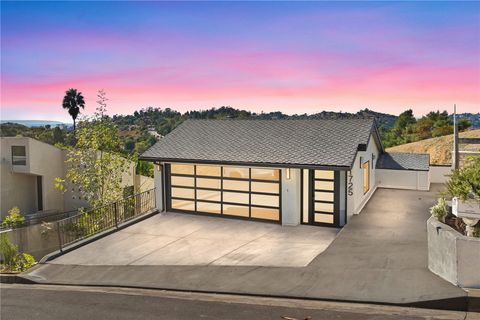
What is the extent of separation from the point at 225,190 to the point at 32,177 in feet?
73.4

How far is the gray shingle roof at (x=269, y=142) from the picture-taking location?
1548 cm

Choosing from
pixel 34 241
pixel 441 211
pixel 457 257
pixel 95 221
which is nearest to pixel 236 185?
pixel 95 221

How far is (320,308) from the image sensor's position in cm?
813

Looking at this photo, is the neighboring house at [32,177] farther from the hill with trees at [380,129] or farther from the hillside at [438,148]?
the hillside at [438,148]

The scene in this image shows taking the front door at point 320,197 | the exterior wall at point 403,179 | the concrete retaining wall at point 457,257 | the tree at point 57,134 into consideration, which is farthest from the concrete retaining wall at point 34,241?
the tree at point 57,134

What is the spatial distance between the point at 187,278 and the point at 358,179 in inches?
340

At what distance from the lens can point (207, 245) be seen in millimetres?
13477

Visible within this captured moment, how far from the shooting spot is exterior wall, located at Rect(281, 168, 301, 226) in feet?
50.5

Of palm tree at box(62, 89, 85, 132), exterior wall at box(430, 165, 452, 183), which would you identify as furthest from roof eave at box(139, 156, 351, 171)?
palm tree at box(62, 89, 85, 132)

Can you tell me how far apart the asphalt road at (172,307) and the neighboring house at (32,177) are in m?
22.7

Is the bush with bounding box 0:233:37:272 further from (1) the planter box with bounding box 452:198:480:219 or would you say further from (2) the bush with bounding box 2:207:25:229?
(1) the planter box with bounding box 452:198:480:219

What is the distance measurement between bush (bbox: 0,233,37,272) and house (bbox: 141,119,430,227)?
5595 millimetres

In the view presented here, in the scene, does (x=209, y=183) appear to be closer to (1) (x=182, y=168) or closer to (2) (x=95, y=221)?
(1) (x=182, y=168)

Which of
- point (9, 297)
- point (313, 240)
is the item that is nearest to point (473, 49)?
point (313, 240)
